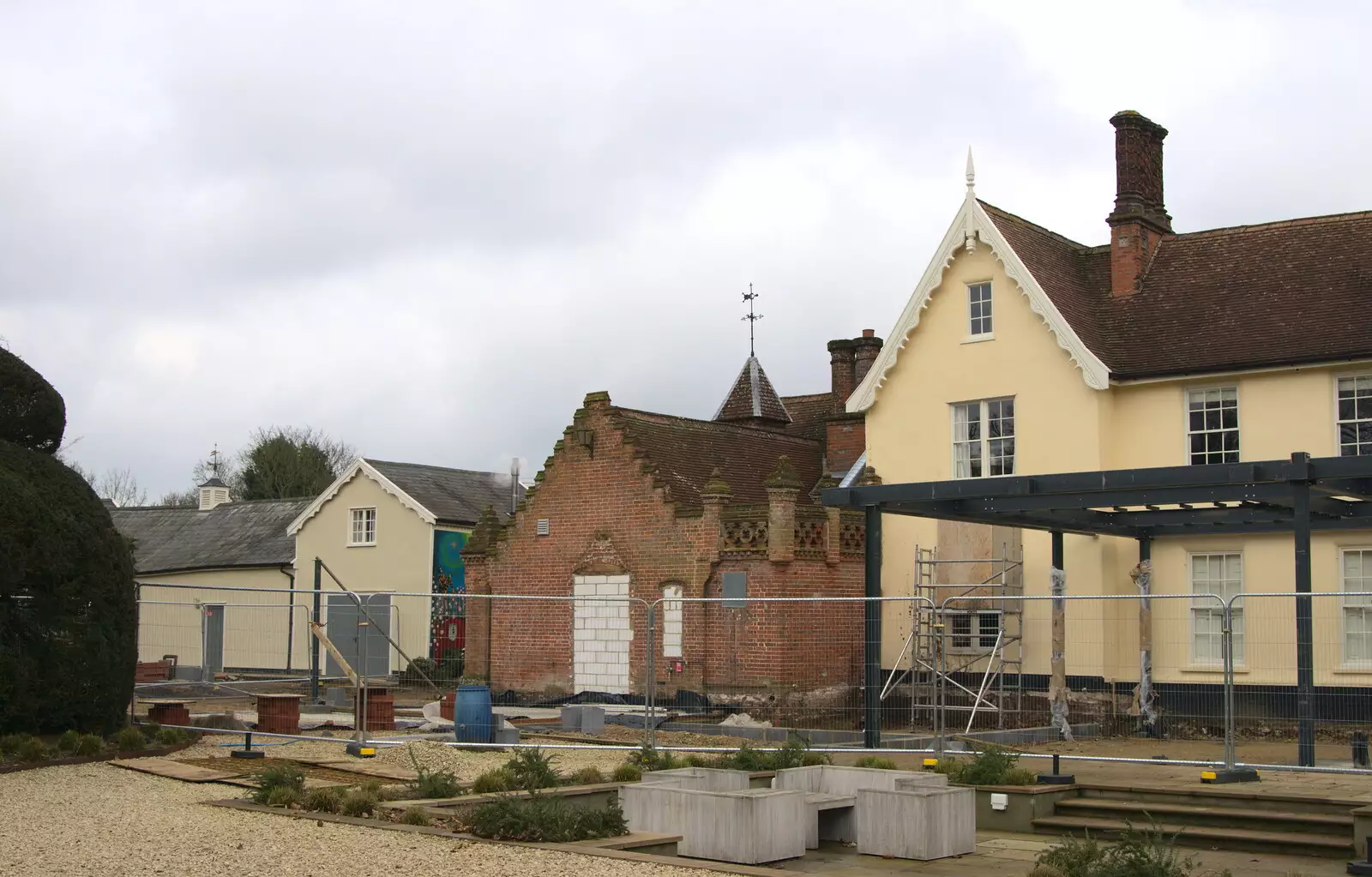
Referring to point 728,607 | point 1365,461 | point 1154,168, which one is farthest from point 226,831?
point 1154,168

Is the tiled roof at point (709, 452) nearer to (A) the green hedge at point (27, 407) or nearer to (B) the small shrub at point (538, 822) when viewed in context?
(A) the green hedge at point (27, 407)

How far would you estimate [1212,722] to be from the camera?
75.1 ft

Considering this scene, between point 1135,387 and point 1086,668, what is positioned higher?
point 1135,387

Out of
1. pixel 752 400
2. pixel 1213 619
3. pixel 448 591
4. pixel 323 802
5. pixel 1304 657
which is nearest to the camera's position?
pixel 323 802

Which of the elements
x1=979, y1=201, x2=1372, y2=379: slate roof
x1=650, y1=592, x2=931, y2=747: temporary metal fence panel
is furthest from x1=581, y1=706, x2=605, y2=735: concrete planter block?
x1=979, y1=201, x2=1372, y2=379: slate roof

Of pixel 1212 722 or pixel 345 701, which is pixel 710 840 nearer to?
pixel 1212 722

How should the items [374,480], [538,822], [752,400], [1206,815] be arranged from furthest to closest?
[374,480]
[752,400]
[1206,815]
[538,822]

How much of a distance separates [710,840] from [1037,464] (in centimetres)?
1579

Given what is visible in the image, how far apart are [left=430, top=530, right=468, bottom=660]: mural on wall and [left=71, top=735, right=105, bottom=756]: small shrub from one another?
2018 centimetres

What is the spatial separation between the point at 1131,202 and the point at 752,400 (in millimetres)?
12019

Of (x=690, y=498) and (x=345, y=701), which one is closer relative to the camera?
(x=345, y=701)

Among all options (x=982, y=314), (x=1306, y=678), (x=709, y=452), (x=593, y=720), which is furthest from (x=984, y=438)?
(x=1306, y=678)

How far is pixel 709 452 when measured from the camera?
31.7 meters

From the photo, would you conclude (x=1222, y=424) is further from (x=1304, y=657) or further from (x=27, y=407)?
(x=27, y=407)
